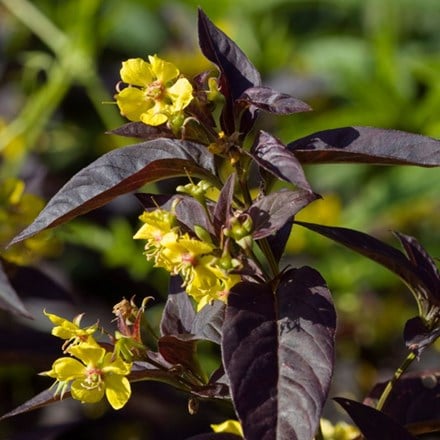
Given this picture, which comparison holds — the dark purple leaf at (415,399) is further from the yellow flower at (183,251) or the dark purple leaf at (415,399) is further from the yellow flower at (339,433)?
the yellow flower at (183,251)

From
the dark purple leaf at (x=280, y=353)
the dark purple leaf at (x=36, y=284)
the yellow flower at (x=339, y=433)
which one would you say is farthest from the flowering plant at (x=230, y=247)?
the dark purple leaf at (x=36, y=284)

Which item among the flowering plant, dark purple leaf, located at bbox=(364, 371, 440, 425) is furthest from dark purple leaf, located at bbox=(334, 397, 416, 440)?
dark purple leaf, located at bbox=(364, 371, 440, 425)

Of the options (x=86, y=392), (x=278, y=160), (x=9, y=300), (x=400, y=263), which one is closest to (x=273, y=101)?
(x=278, y=160)

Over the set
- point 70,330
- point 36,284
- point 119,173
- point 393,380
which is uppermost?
point 119,173

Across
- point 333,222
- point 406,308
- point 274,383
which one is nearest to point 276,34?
point 333,222

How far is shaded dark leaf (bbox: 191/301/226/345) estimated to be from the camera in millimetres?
816

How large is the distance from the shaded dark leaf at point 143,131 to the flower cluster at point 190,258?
7 centimetres

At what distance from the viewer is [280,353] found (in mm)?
741

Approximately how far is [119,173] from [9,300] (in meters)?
0.29

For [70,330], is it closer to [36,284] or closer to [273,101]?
[273,101]

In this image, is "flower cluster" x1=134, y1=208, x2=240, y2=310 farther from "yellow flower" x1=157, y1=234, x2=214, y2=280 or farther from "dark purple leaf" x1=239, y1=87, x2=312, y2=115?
"dark purple leaf" x1=239, y1=87, x2=312, y2=115

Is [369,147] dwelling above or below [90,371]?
above

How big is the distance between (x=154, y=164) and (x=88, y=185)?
0.18ft

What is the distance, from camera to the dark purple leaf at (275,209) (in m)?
0.75
